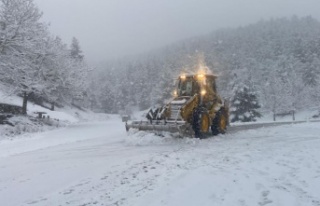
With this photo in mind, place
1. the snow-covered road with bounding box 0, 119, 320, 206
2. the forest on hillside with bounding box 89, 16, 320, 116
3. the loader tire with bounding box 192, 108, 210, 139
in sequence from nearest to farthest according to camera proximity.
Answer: the snow-covered road with bounding box 0, 119, 320, 206 < the loader tire with bounding box 192, 108, 210, 139 < the forest on hillside with bounding box 89, 16, 320, 116

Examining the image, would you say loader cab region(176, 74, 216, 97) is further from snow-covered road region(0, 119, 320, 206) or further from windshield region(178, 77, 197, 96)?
snow-covered road region(0, 119, 320, 206)

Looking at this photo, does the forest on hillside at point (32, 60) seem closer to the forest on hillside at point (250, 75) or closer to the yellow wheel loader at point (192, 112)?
the yellow wheel loader at point (192, 112)

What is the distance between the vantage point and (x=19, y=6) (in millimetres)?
26719

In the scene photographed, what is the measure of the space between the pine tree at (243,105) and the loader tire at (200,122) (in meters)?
26.4

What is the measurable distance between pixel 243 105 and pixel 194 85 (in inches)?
1041

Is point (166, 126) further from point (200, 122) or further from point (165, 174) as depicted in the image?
point (165, 174)

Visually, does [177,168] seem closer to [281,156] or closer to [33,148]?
[281,156]

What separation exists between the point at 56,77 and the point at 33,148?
18282mm

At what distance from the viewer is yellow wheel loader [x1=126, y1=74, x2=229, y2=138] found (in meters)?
16.7

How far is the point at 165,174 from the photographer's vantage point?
363 inches

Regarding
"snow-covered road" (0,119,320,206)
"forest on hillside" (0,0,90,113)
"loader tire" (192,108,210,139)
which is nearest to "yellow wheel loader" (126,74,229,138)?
"loader tire" (192,108,210,139)

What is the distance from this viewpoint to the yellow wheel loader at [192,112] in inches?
657

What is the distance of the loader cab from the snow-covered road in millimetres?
4253

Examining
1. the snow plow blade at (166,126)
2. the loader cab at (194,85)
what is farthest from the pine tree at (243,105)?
the snow plow blade at (166,126)
